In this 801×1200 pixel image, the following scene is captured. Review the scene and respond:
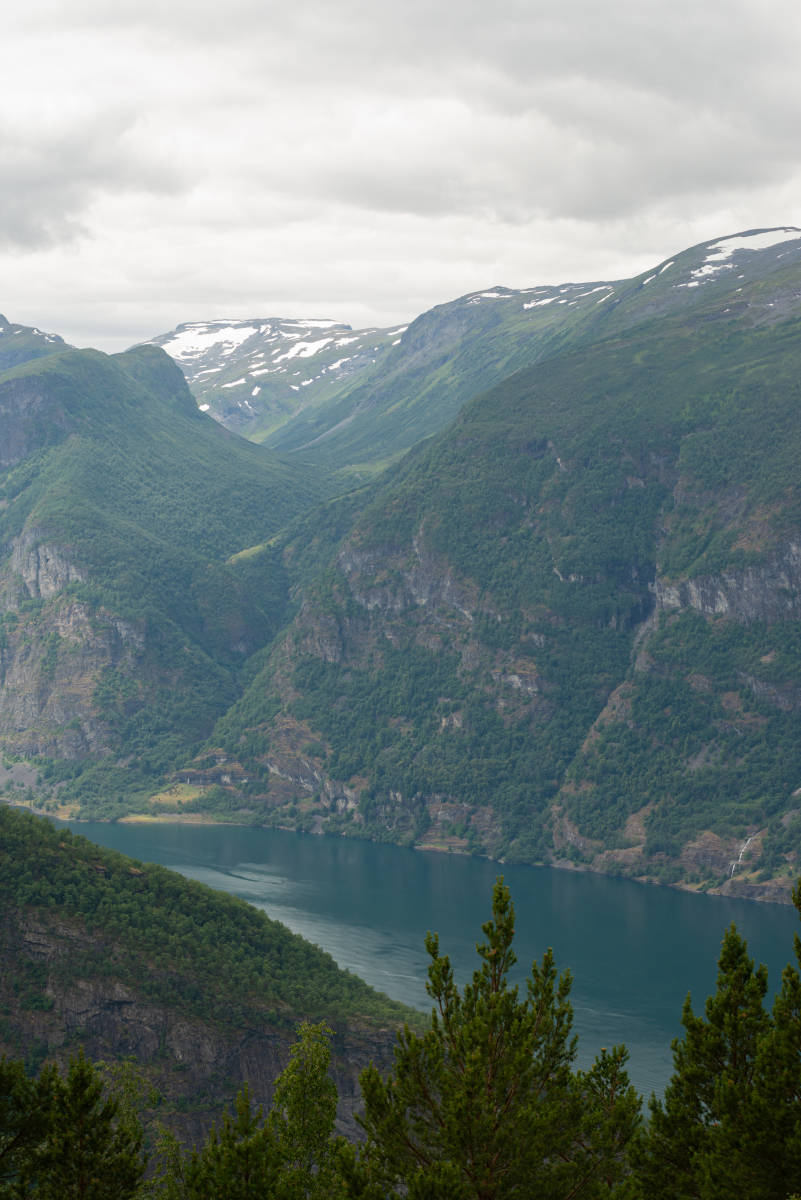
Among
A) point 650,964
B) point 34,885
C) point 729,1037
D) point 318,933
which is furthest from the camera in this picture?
point 318,933

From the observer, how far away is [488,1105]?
32.4 m

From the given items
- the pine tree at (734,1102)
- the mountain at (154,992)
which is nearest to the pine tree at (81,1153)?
the pine tree at (734,1102)

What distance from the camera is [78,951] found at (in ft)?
328

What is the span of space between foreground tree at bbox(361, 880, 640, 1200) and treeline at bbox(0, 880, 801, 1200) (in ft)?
0.17

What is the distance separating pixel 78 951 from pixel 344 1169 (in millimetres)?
74805

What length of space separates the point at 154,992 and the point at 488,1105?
240ft

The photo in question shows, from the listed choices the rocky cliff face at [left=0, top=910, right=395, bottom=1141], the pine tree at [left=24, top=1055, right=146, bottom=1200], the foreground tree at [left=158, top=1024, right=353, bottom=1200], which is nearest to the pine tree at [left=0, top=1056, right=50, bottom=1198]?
the pine tree at [left=24, top=1055, right=146, bottom=1200]

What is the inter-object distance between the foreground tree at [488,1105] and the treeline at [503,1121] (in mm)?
51

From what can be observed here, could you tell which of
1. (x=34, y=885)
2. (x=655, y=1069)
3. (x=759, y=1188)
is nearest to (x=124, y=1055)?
(x=34, y=885)

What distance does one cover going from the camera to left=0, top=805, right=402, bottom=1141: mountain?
310ft

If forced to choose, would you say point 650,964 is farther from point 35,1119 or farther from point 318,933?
point 35,1119

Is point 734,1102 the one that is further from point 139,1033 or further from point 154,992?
point 154,992

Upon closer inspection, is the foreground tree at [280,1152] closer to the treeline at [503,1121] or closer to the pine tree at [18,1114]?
the treeline at [503,1121]

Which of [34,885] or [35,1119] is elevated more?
[35,1119]
